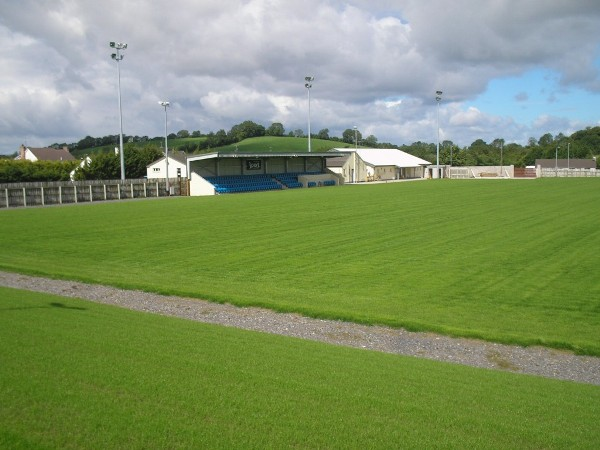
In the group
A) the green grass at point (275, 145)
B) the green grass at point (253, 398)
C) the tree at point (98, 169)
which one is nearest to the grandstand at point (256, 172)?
the tree at point (98, 169)

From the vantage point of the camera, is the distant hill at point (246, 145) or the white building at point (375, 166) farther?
the distant hill at point (246, 145)

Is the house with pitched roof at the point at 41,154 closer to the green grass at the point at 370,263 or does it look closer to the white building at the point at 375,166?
the white building at the point at 375,166

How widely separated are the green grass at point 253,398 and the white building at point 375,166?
71.2 meters

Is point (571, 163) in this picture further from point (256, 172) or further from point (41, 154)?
point (41, 154)

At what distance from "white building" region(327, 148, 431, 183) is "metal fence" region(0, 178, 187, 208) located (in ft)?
95.1

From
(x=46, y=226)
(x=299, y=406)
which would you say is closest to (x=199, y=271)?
(x=299, y=406)

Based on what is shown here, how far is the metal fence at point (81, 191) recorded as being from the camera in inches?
1694

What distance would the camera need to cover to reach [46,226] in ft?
85.2

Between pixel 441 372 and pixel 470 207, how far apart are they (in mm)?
27210

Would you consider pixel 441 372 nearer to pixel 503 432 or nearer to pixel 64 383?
pixel 503 432

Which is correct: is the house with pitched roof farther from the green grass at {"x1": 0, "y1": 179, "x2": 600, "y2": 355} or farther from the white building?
the green grass at {"x1": 0, "y1": 179, "x2": 600, "y2": 355}

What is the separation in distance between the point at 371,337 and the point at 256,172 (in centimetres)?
5970

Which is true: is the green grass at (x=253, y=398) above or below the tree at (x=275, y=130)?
below

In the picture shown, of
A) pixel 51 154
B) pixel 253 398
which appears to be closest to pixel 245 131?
pixel 51 154
